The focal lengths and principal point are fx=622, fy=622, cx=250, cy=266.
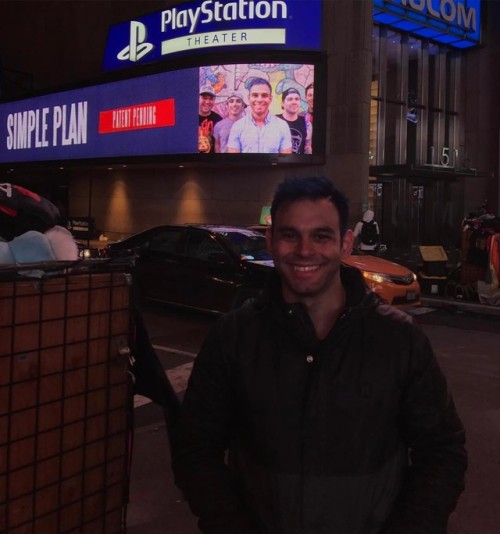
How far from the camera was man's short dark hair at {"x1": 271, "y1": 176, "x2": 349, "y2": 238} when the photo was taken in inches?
71.7

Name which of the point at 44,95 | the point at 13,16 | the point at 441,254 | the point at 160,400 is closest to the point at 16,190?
the point at 160,400

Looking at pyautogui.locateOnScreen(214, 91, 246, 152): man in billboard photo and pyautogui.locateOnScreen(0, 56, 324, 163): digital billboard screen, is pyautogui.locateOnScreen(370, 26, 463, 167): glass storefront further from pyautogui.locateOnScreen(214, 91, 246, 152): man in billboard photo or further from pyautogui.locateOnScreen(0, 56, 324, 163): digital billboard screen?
pyautogui.locateOnScreen(214, 91, 246, 152): man in billboard photo

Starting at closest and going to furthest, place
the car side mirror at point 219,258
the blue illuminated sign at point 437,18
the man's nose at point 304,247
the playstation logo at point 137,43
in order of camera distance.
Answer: the man's nose at point 304,247
the car side mirror at point 219,258
the blue illuminated sign at point 437,18
the playstation logo at point 137,43

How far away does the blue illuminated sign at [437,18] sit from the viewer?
19562 mm

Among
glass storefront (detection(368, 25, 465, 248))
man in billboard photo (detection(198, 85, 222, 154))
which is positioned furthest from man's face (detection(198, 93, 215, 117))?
glass storefront (detection(368, 25, 465, 248))

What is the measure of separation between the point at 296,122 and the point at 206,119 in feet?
8.59

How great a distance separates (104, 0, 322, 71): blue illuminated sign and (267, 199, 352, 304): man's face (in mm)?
16393

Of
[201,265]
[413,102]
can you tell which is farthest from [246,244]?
[413,102]

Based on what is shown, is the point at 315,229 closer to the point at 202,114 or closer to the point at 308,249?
the point at 308,249

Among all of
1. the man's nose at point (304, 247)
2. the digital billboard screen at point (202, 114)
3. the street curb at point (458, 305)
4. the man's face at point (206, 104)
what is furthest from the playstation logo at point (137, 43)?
the man's nose at point (304, 247)

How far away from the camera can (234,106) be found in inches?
677

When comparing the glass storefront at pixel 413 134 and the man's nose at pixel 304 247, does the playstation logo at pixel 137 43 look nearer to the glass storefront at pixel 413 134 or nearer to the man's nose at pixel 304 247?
the glass storefront at pixel 413 134

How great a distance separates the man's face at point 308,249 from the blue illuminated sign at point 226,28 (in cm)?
1639

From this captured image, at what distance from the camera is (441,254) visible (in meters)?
13.2
